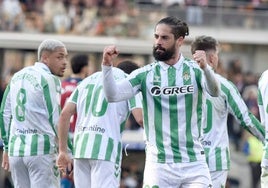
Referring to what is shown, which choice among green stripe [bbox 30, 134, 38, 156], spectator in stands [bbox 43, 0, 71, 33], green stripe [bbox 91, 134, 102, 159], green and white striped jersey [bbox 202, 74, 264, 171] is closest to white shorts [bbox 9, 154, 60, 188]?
green stripe [bbox 30, 134, 38, 156]

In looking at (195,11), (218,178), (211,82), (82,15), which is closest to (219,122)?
(218,178)

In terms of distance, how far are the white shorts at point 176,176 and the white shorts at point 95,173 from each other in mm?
1547

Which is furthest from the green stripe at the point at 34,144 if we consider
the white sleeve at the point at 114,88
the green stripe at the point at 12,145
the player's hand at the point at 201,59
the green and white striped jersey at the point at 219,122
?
the player's hand at the point at 201,59

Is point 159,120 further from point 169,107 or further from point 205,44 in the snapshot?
point 205,44

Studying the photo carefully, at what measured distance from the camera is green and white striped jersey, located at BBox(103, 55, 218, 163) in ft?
34.2

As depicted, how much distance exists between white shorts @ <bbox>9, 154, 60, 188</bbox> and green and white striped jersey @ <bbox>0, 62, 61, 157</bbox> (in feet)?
0.24

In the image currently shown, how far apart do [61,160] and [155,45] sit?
82.3 inches

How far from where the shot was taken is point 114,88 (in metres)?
10.2

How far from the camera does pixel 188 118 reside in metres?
10.5

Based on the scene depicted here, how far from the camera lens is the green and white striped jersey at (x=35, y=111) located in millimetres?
12672

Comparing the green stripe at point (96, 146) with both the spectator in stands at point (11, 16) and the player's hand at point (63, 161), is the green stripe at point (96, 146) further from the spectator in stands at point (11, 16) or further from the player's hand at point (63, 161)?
the spectator in stands at point (11, 16)

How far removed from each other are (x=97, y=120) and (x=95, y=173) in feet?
1.90

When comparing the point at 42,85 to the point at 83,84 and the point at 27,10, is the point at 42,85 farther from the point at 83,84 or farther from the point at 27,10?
the point at 27,10

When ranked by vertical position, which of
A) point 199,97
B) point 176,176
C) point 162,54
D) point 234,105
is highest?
point 162,54
